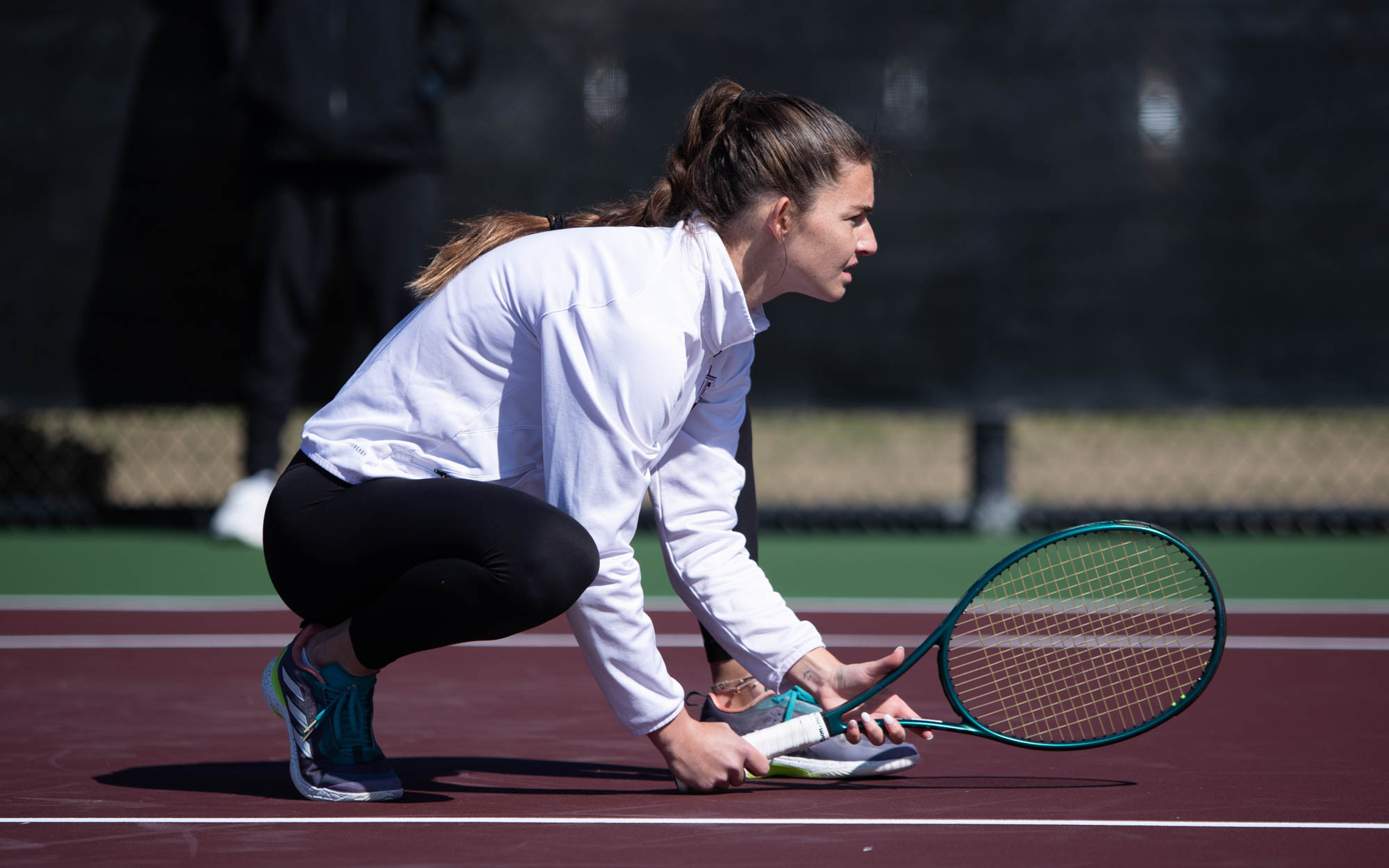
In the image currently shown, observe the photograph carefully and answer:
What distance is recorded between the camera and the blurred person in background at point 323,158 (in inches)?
229

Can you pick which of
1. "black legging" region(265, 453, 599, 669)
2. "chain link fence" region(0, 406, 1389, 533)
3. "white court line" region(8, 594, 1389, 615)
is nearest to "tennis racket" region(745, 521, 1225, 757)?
"black legging" region(265, 453, 599, 669)

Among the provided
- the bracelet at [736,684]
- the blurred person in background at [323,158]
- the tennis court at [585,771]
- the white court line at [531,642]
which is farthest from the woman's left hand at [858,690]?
the blurred person in background at [323,158]

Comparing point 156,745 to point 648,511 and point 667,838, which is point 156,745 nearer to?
point 667,838

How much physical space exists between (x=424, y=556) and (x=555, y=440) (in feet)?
0.90

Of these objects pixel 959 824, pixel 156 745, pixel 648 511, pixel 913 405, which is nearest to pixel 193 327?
pixel 648 511

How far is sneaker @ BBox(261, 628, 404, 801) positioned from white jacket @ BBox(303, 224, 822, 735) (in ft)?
0.99

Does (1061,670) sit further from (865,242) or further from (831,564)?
(831,564)

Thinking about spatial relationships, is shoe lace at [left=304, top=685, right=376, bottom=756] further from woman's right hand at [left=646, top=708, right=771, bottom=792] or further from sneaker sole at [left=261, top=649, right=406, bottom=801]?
woman's right hand at [left=646, top=708, right=771, bottom=792]

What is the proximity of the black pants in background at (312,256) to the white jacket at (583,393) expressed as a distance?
3284 millimetres

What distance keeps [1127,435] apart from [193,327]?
6.63m

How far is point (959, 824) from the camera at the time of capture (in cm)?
242

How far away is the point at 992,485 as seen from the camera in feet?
20.7

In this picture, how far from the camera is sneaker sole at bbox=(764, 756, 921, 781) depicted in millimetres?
2801

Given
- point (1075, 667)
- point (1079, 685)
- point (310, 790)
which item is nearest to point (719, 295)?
point (310, 790)
